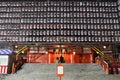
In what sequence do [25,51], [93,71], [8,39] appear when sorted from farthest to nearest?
[25,51] → [8,39] → [93,71]

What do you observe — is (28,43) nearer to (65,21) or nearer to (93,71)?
(65,21)

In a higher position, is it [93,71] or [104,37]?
[104,37]

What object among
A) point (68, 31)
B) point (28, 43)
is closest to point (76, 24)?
point (68, 31)

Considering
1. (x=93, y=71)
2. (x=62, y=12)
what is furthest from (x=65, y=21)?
(x=93, y=71)

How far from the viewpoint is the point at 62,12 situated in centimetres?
2925

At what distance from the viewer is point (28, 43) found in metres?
28.5

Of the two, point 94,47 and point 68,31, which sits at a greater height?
point 68,31

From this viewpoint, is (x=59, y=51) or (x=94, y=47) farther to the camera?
(x=59, y=51)

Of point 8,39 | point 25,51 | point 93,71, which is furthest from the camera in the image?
point 25,51

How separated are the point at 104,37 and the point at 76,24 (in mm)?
4097

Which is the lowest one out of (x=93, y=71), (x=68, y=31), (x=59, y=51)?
(x=93, y=71)

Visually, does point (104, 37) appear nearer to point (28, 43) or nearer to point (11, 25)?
point (28, 43)

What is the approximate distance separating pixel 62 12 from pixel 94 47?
6.42m

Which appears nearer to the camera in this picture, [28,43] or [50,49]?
[28,43]
